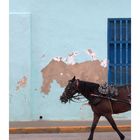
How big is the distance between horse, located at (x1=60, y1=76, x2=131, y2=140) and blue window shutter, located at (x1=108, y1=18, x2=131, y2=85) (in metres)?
4.06

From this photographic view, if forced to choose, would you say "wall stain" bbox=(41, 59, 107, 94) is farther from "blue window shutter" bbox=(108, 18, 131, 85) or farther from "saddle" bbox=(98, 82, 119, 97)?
"saddle" bbox=(98, 82, 119, 97)

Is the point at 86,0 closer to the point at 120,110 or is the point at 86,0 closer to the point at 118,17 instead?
the point at 118,17

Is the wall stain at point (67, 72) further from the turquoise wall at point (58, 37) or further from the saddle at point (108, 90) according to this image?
the saddle at point (108, 90)

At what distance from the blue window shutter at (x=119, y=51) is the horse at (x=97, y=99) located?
13.3 feet

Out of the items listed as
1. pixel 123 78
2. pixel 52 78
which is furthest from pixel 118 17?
pixel 52 78

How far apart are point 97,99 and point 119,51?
→ 14.7 feet

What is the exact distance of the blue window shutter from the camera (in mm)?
13047

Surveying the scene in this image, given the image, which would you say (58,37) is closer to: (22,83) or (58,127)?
(22,83)

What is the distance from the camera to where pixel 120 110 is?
29.6ft

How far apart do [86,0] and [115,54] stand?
70.1 inches

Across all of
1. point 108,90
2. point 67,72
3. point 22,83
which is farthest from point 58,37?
point 108,90

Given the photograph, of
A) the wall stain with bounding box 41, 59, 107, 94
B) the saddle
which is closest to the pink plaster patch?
the wall stain with bounding box 41, 59, 107, 94

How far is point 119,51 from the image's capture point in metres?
13.1

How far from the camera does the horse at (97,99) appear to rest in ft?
28.9
